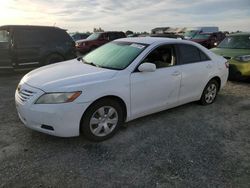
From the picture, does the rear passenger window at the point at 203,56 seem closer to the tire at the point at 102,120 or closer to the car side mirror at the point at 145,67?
the car side mirror at the point at 145,67

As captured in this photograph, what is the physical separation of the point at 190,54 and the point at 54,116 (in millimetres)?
3039

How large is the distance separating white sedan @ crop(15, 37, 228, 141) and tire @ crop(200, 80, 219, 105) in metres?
0.08

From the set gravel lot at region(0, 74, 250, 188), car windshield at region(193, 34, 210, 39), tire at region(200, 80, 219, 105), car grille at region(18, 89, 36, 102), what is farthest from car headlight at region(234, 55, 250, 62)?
car windshield at region(193, 34, 210, 39)

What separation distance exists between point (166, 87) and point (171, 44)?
91cm

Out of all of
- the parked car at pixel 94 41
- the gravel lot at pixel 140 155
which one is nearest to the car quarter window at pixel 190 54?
the gravel lot at pixel 140 155

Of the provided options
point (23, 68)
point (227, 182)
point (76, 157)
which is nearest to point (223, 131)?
point (227, 182)

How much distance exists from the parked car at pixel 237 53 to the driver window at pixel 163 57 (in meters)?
3.60

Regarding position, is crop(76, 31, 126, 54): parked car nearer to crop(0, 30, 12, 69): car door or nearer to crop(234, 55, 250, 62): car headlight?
crop(0, 30, 12, 69): car door

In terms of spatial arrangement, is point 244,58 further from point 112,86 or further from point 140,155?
point 140,155

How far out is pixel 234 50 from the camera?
26.5 feet

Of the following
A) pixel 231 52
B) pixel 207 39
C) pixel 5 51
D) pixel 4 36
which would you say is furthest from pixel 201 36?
pixel 5 51

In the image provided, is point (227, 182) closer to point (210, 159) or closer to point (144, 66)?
point (210, 159)

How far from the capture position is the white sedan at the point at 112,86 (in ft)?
10.7

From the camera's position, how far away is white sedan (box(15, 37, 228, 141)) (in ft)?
10.7
